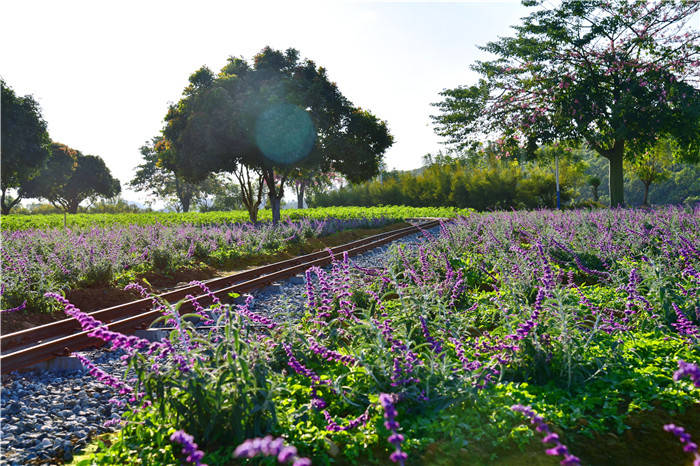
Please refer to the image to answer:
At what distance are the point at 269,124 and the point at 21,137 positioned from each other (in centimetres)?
1535

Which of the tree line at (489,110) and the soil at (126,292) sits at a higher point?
the tree line at (489,110)

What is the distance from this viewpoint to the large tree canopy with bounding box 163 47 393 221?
18.6m

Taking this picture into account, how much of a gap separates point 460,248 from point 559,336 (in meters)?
5.71

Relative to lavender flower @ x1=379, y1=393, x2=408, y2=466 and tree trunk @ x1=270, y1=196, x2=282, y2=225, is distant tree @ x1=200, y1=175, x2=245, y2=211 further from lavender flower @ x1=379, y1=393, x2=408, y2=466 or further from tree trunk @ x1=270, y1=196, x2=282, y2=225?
lavender flower @ x1=379, y1=393, x2=408, y2=466

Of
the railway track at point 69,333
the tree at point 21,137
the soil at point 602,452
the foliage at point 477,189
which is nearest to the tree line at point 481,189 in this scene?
the foliage at point 477,189

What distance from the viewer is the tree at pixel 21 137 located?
73.4 feet

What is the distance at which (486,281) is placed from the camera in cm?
717

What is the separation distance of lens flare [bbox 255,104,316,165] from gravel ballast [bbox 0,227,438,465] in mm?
14953

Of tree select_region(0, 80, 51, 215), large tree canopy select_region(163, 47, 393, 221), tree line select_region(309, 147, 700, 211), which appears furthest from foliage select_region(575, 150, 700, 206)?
tree select_region(0, 80, 51, 215)

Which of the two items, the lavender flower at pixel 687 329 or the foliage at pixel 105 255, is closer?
the lavender flower at pixel 687 329

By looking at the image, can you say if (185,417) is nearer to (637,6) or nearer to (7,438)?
(7,438)

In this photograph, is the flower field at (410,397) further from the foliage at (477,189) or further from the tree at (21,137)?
the foliage at (477,189)

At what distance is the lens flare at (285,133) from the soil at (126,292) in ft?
16.6

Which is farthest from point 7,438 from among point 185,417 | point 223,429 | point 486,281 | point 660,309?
point 486,281
